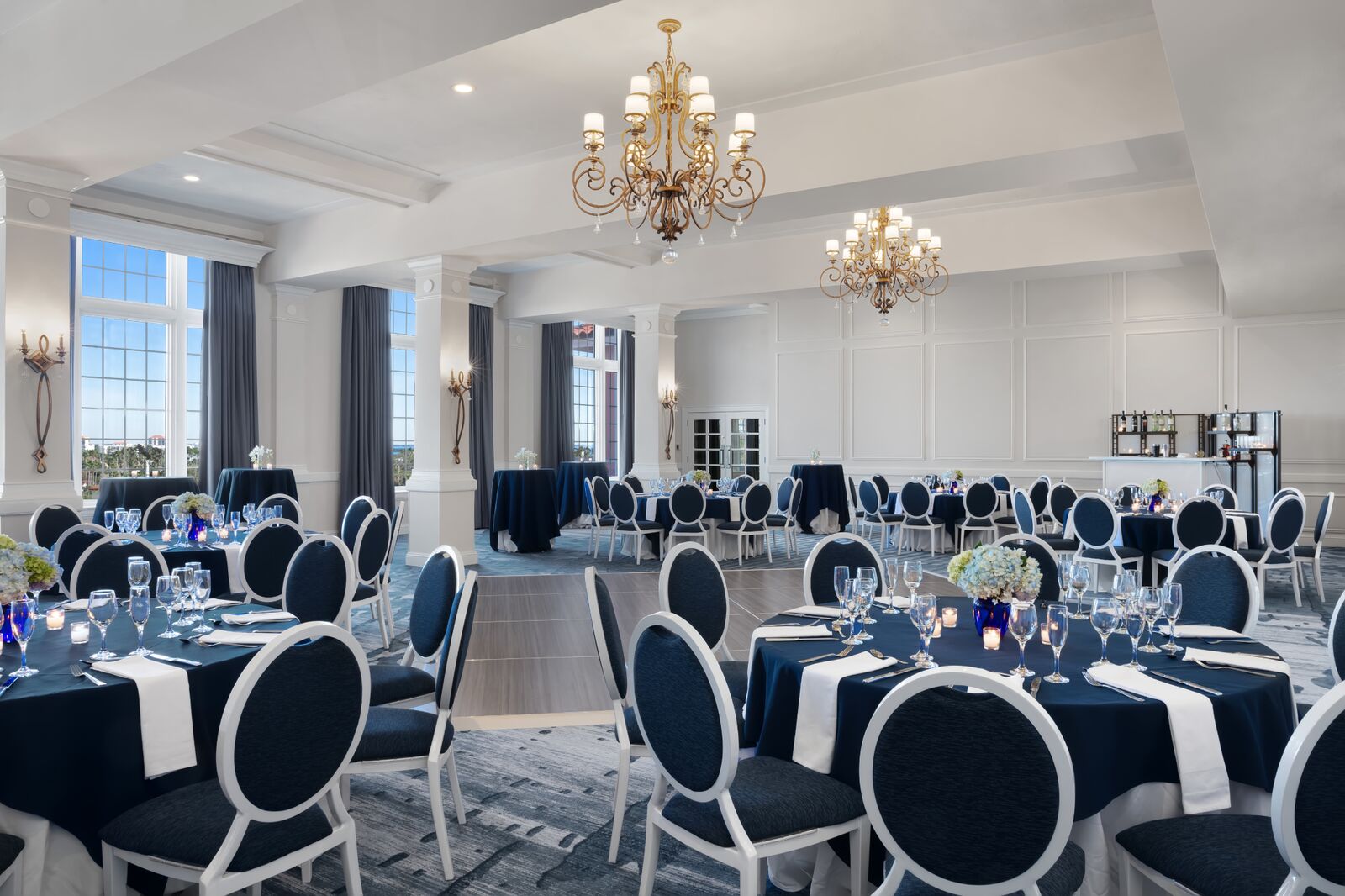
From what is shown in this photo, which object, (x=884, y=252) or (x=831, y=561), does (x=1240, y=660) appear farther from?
(x=884, y=252)

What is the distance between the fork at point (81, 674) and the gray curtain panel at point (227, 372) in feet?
26.7

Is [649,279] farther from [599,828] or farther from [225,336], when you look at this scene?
[599,828]

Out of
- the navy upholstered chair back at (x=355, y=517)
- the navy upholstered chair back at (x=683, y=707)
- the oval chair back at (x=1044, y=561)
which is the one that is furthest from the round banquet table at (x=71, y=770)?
the navy upholstered chair back at (x=355, y=517)

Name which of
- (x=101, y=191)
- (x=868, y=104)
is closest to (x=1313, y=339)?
(x=868, y=104)

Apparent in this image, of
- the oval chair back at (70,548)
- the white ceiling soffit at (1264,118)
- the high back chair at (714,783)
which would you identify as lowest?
the high back chair at (714,783)

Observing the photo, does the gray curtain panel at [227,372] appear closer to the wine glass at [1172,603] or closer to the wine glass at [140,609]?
the wine glass at [140,609]

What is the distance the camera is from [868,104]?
643 cm

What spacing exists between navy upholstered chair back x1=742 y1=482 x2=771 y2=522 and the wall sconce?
126 inches

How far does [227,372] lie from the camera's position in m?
10.0

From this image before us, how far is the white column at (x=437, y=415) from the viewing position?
30.9 ft

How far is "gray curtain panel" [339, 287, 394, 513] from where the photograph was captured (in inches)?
448

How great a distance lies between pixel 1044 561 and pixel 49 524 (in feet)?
19.6

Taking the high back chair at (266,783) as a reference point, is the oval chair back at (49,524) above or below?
above

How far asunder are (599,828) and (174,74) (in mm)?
4424
